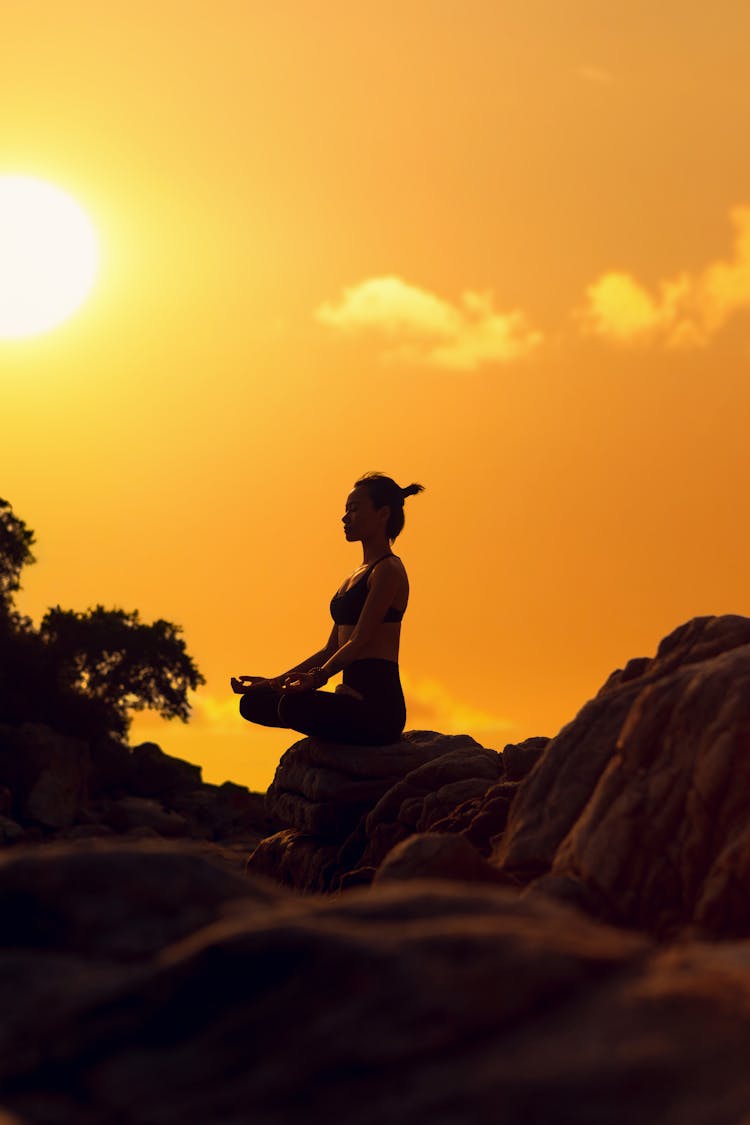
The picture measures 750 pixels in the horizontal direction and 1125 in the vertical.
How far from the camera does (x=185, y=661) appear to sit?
1873 inches

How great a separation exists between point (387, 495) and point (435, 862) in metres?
7.94

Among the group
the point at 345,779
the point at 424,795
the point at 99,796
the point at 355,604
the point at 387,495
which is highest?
the point at 99,796

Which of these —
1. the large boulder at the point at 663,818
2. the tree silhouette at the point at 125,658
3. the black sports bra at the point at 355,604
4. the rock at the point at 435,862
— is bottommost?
the rock at the point at 435,862

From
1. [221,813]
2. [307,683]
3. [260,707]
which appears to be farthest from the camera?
[221,813]

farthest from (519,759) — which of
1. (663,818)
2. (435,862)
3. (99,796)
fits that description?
(99,796)

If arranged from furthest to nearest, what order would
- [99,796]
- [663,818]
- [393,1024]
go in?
[99,796] < [663,818] < [393,1024]

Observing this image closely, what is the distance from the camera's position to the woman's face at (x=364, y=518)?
15203 mm

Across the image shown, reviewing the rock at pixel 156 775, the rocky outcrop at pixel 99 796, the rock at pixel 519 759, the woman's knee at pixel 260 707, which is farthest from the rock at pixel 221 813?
the rock at pixel 519 759

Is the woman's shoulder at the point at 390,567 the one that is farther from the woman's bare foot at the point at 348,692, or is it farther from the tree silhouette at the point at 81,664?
the tree silhouette at the point at 81,664

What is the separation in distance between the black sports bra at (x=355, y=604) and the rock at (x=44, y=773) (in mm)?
21702

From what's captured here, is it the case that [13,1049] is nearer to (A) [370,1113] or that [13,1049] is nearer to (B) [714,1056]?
(A) [370,1113]

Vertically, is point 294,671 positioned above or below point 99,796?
below

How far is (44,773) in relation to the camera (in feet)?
122

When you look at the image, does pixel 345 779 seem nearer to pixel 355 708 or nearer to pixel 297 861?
pixel 355 708
